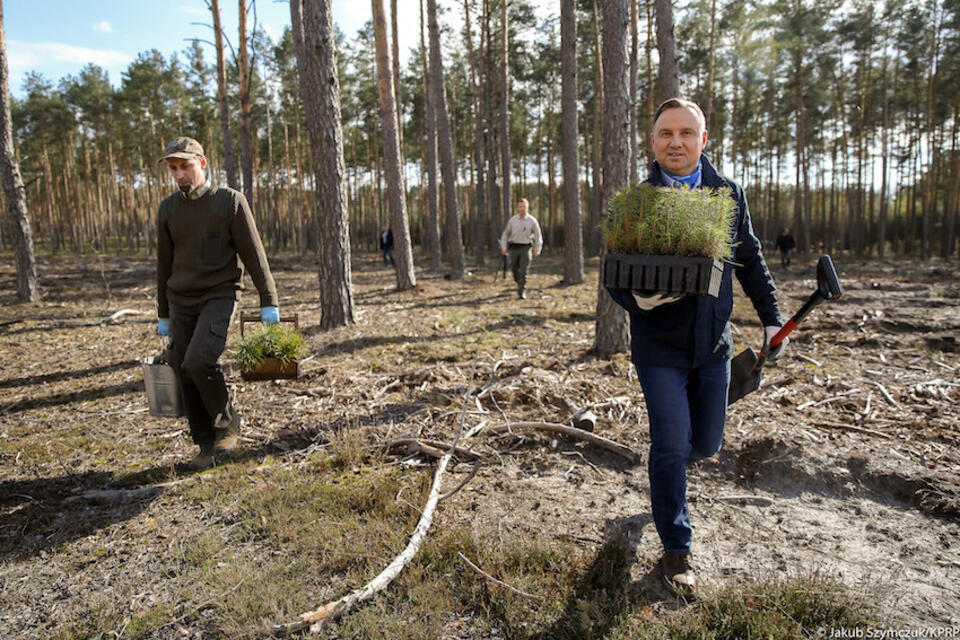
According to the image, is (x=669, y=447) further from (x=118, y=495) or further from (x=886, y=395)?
(x=886, y=395)

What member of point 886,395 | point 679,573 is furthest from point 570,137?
point 679,573

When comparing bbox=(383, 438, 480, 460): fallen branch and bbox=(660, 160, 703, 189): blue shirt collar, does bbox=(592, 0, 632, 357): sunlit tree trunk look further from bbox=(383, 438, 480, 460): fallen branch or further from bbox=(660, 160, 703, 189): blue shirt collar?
bbox=(660, 160, 703, 189): blue shirt collar

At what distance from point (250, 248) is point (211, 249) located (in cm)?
26

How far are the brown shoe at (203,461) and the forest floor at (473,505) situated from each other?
18 cm

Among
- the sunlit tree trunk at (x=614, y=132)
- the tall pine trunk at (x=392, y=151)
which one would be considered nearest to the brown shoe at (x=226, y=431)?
the sunlit tree trunk at (x=614, y=132)

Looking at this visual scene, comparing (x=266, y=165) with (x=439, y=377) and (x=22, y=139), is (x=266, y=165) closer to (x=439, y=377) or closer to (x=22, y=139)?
(x=22, y=139)

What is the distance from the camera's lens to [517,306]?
1163cm

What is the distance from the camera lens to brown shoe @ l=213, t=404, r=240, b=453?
4100 millimetres

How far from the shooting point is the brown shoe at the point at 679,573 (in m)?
2.53

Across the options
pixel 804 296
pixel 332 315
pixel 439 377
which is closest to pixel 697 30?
pixel 804 296

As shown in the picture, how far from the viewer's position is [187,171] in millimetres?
3730

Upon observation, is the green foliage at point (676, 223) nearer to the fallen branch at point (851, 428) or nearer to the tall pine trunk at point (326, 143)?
the fallen branch at point (851, 428)

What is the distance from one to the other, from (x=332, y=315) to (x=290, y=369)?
3.39 metres

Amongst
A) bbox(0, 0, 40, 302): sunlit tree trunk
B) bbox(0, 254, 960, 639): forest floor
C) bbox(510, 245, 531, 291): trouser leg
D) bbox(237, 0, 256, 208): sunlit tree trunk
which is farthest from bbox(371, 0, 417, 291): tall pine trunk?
bbox(0, 0, 40, 302): sunlit tree trunk
